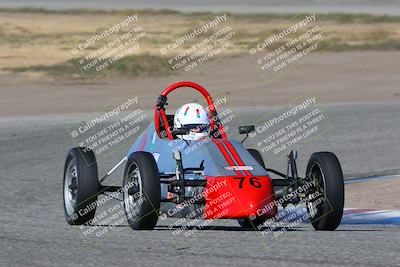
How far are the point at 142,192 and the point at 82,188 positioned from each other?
4.09ft

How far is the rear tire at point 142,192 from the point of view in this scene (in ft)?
39.7

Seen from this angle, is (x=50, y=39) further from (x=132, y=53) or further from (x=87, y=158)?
(x=87, y=158)

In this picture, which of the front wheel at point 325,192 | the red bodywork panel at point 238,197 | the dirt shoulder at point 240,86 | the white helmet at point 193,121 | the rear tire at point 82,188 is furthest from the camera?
the dirt shoulder at point 240,86

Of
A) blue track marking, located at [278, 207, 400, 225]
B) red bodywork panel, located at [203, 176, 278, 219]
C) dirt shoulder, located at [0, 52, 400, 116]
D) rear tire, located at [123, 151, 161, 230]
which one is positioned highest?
dirt shoulder, located at [0, 52, 400, 116]

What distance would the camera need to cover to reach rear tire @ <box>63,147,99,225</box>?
13273 mm

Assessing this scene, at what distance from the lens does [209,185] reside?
1226cm

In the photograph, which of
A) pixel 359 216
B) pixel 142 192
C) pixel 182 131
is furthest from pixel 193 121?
pixel 359 216

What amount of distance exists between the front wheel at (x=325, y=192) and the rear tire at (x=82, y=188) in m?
2.28

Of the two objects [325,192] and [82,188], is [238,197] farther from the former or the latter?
[82,188]

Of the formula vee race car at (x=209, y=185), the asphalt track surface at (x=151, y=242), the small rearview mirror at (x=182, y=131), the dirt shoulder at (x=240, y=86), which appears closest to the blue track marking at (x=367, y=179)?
the asphalt track surface at (x=151, y=242)

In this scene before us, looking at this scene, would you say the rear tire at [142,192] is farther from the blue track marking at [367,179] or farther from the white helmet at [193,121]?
the blue track marking at [367,179]

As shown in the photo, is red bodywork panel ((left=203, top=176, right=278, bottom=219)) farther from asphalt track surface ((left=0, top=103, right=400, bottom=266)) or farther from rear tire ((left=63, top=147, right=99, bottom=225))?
rear tire ((left=63, top=147, right=99, bottom=225))

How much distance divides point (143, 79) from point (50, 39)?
30.2 ft

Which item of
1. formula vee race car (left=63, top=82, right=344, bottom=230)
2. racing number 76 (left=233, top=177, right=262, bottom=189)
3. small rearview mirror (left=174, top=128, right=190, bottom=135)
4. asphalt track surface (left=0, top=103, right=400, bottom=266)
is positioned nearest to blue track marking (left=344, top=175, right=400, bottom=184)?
asphalt track surface (left=0, top=103, right=400, bottom=266)
